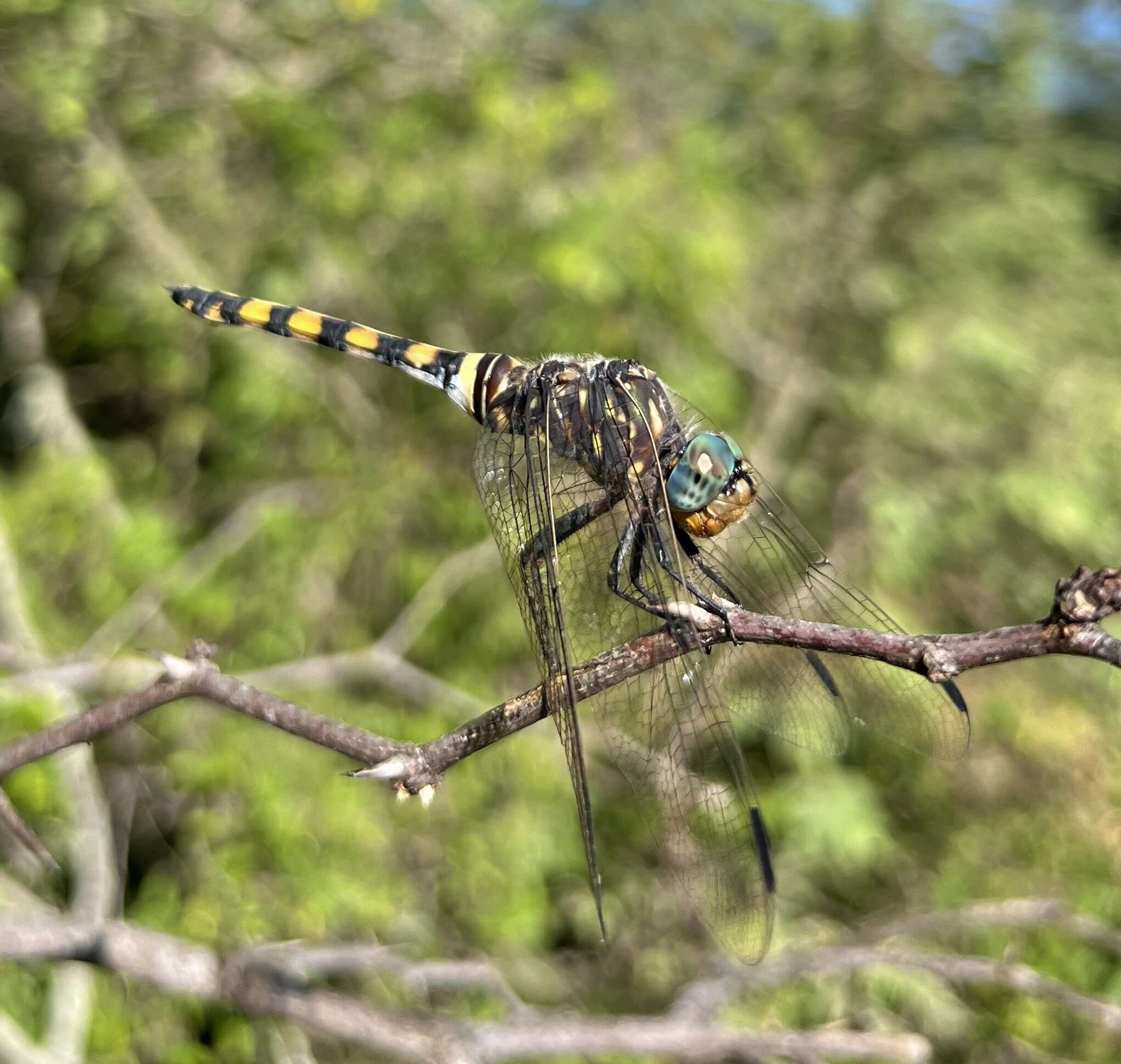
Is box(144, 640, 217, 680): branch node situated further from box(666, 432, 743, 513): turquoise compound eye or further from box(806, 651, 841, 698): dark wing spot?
box(806, 651, 841, 698): dark wing spot

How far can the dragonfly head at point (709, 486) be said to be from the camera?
142cm

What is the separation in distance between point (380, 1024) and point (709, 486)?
85 centimetres

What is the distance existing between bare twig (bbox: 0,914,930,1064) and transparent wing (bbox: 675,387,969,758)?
1.36 feet

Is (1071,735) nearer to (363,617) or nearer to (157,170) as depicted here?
(363,617)

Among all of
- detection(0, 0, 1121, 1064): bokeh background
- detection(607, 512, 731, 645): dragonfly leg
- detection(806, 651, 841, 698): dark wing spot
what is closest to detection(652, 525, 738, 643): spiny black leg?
detection(607, 512, 731, 645): dragonfly leg

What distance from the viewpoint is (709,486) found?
1.42 m

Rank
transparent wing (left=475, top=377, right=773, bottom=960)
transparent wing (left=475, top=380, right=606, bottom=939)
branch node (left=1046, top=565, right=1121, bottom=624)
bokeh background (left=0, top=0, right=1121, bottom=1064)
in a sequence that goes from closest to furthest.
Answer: branch node (left=1046, top=565, right=1121, bottom=624) < transparent wing (left=475, top=380, right=606, bottom=939) < transparent wing (left=475, top=377, right=773, bottom=960) < bokeh background (left=0, top=0, right=1121, bottom=1064)

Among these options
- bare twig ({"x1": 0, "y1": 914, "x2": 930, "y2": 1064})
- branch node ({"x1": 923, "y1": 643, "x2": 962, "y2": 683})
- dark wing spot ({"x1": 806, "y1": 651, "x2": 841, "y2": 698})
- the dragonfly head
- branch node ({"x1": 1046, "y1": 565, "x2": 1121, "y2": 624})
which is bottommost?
bare twig ({"x1": 0, "y1": 914, "x2": 930, "y2": 1064})

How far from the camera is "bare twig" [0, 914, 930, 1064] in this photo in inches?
51.7

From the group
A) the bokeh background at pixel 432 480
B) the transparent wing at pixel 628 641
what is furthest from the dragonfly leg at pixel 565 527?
the bokeh background at pixel 432 480

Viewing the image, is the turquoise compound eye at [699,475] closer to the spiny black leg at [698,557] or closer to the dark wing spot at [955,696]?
the spiny black leg at [698,557]

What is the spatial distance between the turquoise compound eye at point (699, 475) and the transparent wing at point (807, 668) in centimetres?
6

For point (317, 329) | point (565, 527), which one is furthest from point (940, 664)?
point (317, 329)

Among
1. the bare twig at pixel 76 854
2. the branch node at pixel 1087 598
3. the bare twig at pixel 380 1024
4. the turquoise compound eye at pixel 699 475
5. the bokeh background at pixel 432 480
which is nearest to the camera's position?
the branch node at pixel 1087 598
